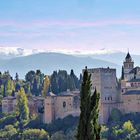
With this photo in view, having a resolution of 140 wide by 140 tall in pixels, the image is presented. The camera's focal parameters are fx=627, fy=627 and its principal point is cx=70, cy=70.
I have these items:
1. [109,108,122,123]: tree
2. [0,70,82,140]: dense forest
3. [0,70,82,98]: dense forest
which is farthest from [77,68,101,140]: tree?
[0,70,82,98]: dense forest

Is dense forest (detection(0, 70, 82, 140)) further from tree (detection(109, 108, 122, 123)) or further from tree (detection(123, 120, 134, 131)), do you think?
tree (detection(123, 120, 134, 131))

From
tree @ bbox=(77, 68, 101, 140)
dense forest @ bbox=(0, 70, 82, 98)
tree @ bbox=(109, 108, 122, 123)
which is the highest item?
dense forest @ bbox=(0, 70, 82, 98)

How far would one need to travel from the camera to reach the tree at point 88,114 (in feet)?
76.5

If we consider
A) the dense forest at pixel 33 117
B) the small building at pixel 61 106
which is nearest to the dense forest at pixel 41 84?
the dense forest at pixel 33 117

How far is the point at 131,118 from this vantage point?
60.5 metres

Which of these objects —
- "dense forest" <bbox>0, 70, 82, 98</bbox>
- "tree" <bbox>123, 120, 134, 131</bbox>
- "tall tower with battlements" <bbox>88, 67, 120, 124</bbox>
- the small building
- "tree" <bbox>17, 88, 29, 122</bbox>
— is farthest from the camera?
"dense forest" <bbox>0, 70, 82, 98</bbox>

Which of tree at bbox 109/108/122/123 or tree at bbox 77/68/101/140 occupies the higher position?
tree at bbox 77/68/101/140

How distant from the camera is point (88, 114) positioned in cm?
2361

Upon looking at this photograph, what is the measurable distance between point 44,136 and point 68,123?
2949mm

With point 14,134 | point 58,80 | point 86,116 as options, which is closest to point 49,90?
point 58,80

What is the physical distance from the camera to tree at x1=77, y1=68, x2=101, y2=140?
76.5 feet

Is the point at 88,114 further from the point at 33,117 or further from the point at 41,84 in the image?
the point at 41,84

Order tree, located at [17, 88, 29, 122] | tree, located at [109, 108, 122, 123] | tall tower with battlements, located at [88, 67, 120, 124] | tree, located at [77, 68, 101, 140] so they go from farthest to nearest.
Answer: tree, located at [17, 88, 29, 122], tall tower with battlements, located at [88, 67, 120, 124], tree, located at [109, 108, 122, 123], tree, located at [77, 68, 101, 140]

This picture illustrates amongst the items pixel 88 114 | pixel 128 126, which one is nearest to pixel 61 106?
pixel 128 126
